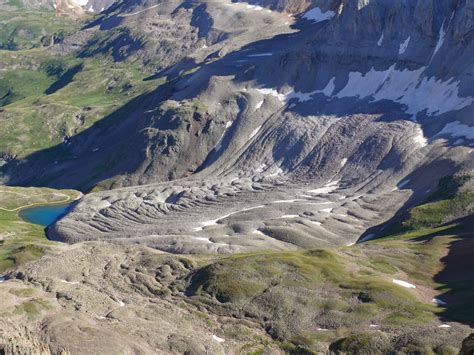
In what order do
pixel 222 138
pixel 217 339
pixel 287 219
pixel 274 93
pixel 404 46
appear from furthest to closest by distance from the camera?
pixel 274 93, pixel 222 138, pixel 404 46, pixel 287 219, pixel 217 339

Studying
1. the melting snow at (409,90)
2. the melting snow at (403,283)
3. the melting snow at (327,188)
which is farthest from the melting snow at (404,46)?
the melting snow at (403,283)

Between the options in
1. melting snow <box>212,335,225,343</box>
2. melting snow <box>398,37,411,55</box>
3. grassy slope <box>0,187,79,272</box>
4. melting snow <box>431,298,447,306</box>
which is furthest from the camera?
melting snow <box>398,37,411,55</box>

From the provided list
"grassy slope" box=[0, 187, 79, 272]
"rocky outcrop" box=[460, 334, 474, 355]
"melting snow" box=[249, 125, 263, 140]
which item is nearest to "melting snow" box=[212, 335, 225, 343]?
"rocky outcrop" box=[460, 334, 474, 355]

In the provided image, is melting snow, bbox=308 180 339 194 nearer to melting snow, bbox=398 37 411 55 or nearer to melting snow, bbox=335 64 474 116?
melting snow, bbox=335 64 474 116

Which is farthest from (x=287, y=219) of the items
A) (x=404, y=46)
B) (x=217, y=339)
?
(x=404, y=46)

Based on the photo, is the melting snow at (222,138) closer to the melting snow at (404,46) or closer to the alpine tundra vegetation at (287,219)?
the alpine tundra vegetation at (287,219)

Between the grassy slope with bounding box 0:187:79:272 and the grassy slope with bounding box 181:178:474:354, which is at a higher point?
the grassy slope with bounding box 181:178:474:354

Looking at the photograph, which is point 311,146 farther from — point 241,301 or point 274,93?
point 241,301
